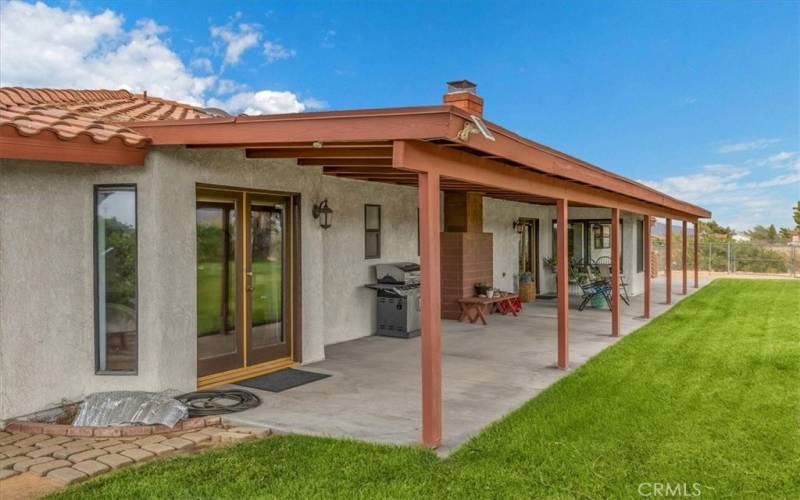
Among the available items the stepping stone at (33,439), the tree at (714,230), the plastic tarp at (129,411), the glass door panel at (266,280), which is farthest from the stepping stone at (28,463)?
→ the tree at (714,230)

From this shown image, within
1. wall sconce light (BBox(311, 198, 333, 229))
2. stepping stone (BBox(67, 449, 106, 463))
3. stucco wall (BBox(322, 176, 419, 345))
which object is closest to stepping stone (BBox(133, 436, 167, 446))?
stepping stone (BBox(67, 449, 106, 463))

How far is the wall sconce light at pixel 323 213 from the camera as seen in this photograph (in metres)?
7.53

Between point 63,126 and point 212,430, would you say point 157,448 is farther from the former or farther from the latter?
point 63,126

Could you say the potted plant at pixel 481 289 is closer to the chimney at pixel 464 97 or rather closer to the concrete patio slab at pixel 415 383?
the concrete patio slab at pixel 415 383

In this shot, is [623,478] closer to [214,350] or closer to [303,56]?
[214,350]

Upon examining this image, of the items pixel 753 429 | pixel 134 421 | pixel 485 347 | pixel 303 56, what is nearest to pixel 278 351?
pixel 134 421

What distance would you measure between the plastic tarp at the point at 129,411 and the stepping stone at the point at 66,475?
2.96 feet

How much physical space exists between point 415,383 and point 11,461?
147 inches

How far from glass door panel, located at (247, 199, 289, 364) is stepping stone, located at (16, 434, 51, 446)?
2421 millimetres

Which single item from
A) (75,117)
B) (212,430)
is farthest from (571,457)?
(75,117)

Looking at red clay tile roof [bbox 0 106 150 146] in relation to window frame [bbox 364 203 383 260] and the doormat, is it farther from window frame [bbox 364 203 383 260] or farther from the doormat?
window frame [bbox 364 203 383 260]

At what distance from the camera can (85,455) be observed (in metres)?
4.26

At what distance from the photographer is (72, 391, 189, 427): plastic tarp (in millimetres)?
4898

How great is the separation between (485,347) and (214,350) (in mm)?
3978
